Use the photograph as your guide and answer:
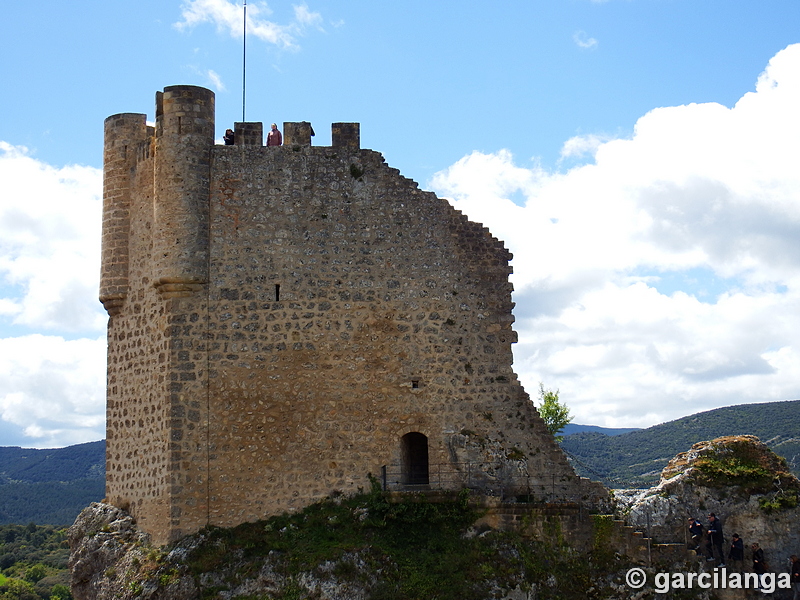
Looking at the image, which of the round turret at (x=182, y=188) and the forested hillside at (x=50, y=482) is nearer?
the round turret at (x=182, y=188)

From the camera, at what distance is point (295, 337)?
23.4m

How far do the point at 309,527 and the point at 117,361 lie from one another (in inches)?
253

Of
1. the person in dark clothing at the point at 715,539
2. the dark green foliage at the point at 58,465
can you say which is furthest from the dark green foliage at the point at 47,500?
the person in dark clothing at the point at 715,539

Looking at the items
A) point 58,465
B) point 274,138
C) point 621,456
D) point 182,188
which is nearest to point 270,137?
point 274,138

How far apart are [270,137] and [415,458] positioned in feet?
27.6

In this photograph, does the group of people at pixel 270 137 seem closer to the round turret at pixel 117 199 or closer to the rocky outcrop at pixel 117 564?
the round turret at pixel 117 199

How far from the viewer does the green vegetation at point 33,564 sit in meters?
53.9

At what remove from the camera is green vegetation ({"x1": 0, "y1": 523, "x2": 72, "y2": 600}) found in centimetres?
5388

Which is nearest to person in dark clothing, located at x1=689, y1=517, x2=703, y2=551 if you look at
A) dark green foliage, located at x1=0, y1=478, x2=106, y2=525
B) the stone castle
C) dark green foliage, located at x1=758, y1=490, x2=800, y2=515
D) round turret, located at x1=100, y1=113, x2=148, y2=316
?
dark green foliage, located at x1=758, y1=490, x2=800, y2=515

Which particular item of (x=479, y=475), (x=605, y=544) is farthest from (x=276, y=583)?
(x=605, y=544)

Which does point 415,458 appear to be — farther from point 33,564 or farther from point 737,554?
point 33,564

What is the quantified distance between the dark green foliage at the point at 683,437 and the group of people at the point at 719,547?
28517mm

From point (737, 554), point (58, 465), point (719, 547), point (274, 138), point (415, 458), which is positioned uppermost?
point (274, 138)

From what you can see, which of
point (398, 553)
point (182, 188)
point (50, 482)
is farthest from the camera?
point (50, 482)
